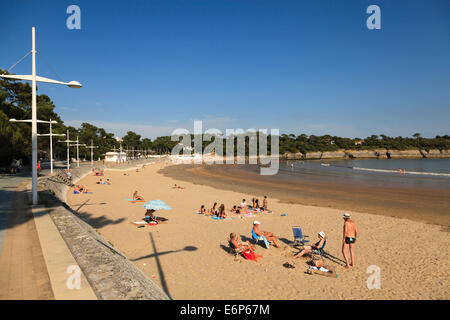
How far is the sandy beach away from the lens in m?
6.36

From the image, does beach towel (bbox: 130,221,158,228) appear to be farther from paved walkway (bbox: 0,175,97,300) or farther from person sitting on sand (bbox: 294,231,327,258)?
person sitting on sand (bbox: 294,231,327,258)

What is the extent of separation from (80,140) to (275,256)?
88.9 metres

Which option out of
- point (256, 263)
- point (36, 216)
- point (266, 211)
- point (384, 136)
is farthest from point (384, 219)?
point (384, 136)

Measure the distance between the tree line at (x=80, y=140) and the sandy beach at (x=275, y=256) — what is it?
54.7 feet

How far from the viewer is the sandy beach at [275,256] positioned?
636 cm

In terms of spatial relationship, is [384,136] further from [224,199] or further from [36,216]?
[36,216]

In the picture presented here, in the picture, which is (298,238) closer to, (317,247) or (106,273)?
(317,247)

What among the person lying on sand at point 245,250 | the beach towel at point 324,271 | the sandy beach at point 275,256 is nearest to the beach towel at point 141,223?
the sandy beach at point 275,256

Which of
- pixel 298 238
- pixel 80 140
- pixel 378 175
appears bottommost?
pixel 378 175

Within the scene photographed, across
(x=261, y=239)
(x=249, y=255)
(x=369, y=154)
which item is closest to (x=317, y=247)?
(x=261, y=239)

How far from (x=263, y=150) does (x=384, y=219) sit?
365 ft

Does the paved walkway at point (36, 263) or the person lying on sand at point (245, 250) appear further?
the person lying on sand at point (245, 250)

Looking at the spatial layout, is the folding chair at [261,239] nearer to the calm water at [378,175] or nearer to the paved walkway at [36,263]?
the paved walkway at [36,263]

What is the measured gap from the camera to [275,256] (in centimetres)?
869
